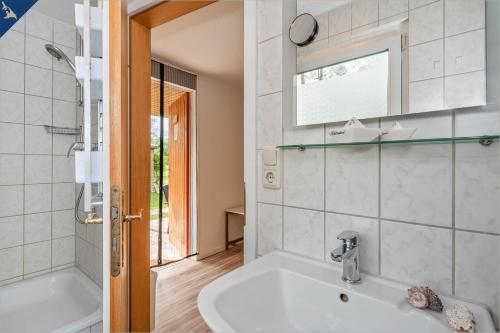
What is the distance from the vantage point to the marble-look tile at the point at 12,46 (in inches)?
68.9

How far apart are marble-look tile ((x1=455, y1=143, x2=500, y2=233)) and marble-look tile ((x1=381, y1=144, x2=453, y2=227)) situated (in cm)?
2

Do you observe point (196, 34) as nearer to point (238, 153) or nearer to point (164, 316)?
point (238, 153)

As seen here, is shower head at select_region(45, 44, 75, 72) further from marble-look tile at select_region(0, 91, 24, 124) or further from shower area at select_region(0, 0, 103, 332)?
marble-look tile at select_region(0, 91, 24, 124)

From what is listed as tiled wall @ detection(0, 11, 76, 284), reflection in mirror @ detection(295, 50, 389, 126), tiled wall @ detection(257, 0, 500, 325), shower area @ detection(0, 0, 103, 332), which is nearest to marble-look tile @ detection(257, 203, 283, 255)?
tiled wall @ detection(257, 0, 500, 325)

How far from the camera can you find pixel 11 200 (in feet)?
5.85

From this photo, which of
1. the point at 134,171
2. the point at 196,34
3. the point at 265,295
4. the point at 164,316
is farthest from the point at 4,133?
the point at 265,295

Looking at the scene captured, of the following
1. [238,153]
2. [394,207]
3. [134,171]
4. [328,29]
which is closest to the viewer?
[394,207]

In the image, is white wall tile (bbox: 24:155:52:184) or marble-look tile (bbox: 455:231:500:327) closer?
marble-look tile (bbox: 455:231:500:327)

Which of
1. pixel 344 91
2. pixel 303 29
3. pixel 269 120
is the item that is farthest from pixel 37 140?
pixel 344 91

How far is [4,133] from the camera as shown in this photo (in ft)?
5.74

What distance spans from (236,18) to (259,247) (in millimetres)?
1777

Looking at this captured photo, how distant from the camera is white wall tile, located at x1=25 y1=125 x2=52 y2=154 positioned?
6.04 feet

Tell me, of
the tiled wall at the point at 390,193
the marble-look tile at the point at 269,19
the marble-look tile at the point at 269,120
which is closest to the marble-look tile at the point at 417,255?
the tiled wall at the point at 390,193

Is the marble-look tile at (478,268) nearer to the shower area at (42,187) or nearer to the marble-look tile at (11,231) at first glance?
the shower area at (42,187)
